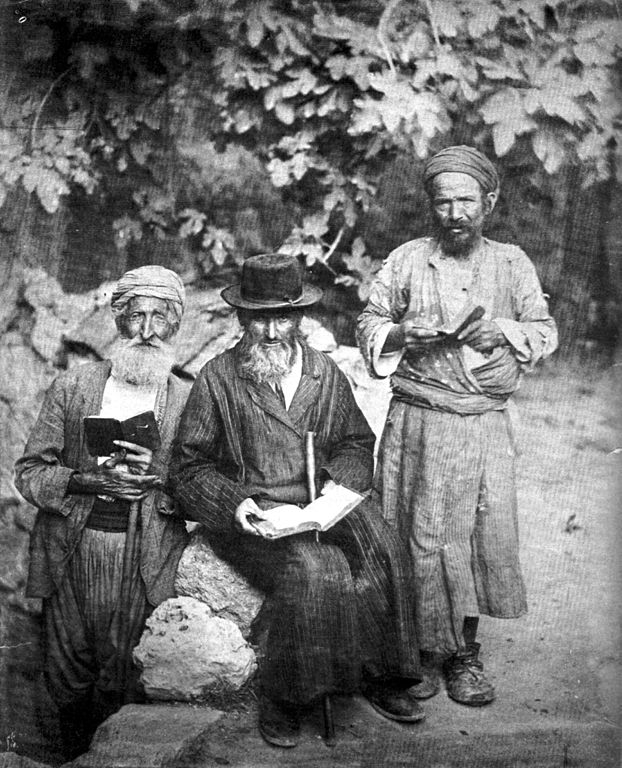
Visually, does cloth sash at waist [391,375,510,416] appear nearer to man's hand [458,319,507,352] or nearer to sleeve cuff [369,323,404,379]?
sleeve cuff [369,323,404,379]

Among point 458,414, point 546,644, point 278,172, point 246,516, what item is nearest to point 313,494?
point 246,516

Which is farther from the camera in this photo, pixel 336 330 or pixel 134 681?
pixel 336 330

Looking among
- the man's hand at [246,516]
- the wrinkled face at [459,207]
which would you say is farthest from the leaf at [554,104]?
the man's hand at [246,516]

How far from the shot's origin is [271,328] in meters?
4.43

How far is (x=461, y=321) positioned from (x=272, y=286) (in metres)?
0.84

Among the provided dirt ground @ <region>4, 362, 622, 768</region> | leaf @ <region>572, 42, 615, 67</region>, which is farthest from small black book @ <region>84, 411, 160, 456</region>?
leaf @ <region>572, 42, 615, 67</region>

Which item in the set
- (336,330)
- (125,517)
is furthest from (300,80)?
(125,517)

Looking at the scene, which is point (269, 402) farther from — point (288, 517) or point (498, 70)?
point (498, 70)

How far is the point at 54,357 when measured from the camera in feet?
15.5

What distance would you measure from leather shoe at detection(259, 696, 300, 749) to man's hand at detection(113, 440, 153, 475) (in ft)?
3.65

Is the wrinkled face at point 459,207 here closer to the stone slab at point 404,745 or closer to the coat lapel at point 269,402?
the coat lapel at point 269,402

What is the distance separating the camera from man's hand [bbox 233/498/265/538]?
421 cm

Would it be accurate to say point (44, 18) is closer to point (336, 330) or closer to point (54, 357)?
point (54, 357)

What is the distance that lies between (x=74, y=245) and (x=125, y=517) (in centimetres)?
130
